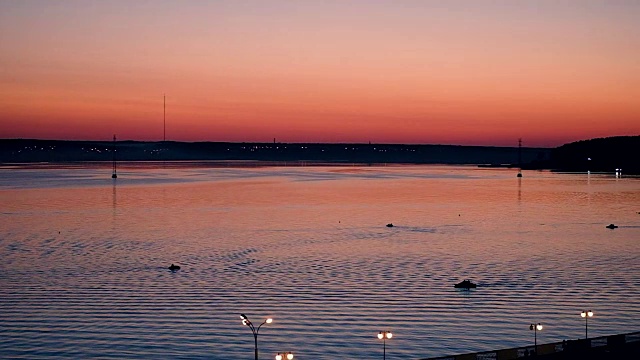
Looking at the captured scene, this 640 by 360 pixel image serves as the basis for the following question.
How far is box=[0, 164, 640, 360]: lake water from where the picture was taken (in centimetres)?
2597

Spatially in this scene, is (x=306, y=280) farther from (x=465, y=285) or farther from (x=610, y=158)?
(x=610, y=158)

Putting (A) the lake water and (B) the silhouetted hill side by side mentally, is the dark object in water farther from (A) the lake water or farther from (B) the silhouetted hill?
(B) the silhouetted hill

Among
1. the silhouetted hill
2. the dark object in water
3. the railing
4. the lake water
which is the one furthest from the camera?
the silhouetted hill

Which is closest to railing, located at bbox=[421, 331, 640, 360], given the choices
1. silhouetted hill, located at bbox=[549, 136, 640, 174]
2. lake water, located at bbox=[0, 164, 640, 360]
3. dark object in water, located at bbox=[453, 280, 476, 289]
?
lake water, located at bbox=[0, 164, 640, 360]

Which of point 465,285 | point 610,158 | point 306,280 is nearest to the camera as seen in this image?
point 465,285

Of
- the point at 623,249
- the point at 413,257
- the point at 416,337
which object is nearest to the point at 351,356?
the point at 416,337

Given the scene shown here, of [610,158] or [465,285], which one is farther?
[610,158]

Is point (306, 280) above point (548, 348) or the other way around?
the other way around

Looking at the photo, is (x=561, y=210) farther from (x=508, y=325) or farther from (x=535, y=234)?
(x=508, y=325)

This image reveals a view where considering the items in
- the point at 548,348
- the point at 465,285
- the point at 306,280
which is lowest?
the point at 306,280

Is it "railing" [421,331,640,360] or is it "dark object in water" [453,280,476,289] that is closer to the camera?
"railing" [421,331,640,360]

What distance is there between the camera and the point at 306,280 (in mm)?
36156

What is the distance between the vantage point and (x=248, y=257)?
43875 millimetres

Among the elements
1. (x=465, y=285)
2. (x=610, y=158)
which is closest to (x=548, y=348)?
(x=465, y=285)
